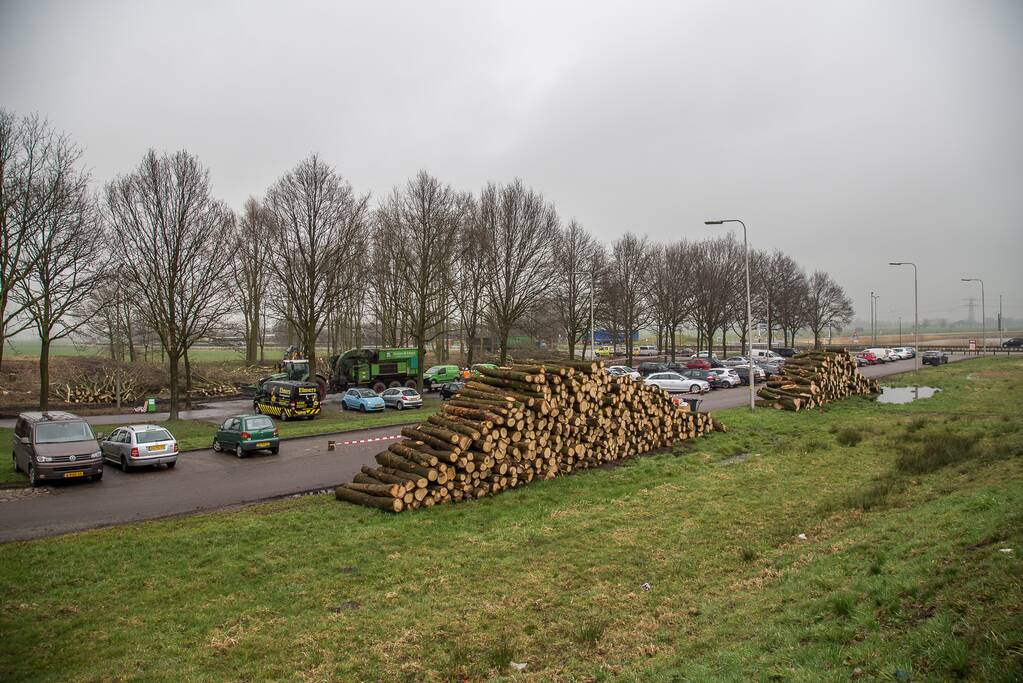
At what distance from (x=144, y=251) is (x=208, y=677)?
25.6 meters

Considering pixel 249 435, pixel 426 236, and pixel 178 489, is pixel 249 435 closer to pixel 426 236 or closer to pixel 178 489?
pixel 178 489

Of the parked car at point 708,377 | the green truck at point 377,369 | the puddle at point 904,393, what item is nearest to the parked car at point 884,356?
the puddle at point 904,393

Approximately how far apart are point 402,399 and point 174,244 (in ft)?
45.8

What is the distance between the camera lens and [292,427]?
90.9ft

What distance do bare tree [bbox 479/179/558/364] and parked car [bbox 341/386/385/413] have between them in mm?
10569

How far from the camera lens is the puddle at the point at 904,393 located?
3230 cm

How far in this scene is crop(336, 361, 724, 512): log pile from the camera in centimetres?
1379

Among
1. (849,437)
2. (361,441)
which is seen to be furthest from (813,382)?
(361,441)

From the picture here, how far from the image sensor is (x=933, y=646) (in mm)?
5215

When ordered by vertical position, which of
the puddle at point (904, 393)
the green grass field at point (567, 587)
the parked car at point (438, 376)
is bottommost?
the puddle at point (904, 393)

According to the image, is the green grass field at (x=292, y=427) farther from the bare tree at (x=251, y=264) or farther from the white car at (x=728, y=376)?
the white car at (x=728, y=376)

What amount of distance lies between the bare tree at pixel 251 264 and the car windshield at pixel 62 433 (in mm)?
13295

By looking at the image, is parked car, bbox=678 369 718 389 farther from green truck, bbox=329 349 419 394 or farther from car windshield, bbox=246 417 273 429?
car windshield, bbox=246 417 273 429

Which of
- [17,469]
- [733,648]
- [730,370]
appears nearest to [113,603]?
[733,648]
